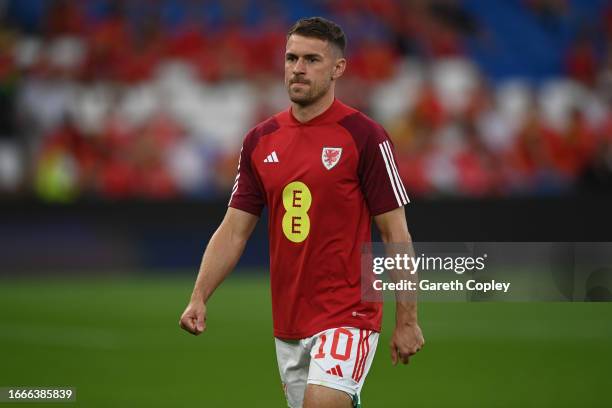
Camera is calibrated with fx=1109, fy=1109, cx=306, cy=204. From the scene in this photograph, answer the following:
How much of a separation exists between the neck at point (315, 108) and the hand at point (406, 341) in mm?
1174

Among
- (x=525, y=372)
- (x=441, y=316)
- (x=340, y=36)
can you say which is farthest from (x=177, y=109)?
(x=340, y=36)

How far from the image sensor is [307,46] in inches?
220

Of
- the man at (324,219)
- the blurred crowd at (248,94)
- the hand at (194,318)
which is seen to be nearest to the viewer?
the man at (324,219)

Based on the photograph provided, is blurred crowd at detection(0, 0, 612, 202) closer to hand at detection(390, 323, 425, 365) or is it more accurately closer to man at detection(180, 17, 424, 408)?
man at detection(180, 17, 424, 408)

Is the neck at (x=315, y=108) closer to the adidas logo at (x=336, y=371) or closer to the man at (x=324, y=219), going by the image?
the man at (x=324, y=219)

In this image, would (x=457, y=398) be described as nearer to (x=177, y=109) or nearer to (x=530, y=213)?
(x=530, y=213)

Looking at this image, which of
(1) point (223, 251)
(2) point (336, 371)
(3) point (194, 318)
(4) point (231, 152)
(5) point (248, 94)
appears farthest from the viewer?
(5) point (248, 94)

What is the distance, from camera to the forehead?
5590mm

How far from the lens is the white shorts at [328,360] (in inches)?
212

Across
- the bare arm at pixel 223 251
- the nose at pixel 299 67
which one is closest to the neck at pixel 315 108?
the nose at pixel 299 67

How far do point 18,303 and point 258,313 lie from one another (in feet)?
10.9

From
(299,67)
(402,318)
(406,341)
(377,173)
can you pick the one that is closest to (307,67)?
(299,67)

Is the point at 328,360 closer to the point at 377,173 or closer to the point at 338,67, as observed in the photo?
the point at 377,173

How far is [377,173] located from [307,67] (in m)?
0.64
